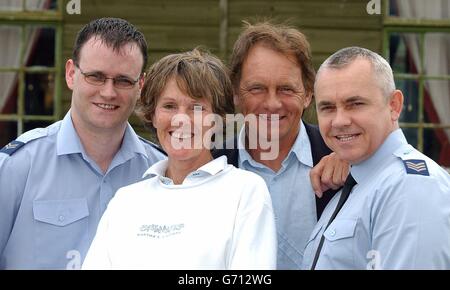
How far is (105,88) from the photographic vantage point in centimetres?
329

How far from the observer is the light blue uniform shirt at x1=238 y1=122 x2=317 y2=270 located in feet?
10.3

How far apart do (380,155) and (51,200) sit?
1355mm

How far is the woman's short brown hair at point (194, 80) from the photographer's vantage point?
2801mm

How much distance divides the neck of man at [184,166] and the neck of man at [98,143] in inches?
25.4

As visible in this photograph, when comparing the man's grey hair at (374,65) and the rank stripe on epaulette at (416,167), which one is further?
the man's grey hair at (374,65)

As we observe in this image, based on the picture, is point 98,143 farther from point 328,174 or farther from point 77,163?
point 328,174

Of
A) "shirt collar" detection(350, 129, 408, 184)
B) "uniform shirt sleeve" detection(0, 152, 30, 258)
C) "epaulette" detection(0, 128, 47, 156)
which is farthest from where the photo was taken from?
"epaulette" detection(0, 128, 47, 156)

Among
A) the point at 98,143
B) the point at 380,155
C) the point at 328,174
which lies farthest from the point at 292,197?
the point at 98,143

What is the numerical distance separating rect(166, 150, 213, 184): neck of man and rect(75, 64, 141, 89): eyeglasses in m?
0.59

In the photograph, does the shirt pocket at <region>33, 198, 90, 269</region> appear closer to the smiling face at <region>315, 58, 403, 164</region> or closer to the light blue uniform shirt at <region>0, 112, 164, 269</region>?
the light blue uniform shirt at <region>0, 112, 164, 269</region>

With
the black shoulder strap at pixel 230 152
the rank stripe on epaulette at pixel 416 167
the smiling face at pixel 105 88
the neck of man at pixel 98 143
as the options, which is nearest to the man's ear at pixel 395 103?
the rank stripe on epaulette at pixel 416 167

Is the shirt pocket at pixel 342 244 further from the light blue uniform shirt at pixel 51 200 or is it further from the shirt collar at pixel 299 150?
the light blue uniform shirt at pixel 51 200

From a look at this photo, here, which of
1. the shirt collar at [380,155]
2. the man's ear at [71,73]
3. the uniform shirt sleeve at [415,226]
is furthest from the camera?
the man's ear at [71,73]

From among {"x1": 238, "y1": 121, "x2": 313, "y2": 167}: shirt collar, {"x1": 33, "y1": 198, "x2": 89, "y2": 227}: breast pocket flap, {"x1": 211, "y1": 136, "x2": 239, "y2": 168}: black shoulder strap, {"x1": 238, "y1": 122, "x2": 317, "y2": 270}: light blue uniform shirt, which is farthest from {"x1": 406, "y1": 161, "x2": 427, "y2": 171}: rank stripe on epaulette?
{"x1": 33, "y1": 198, "x2": 89, "y2": 227}: breast pocket flap
